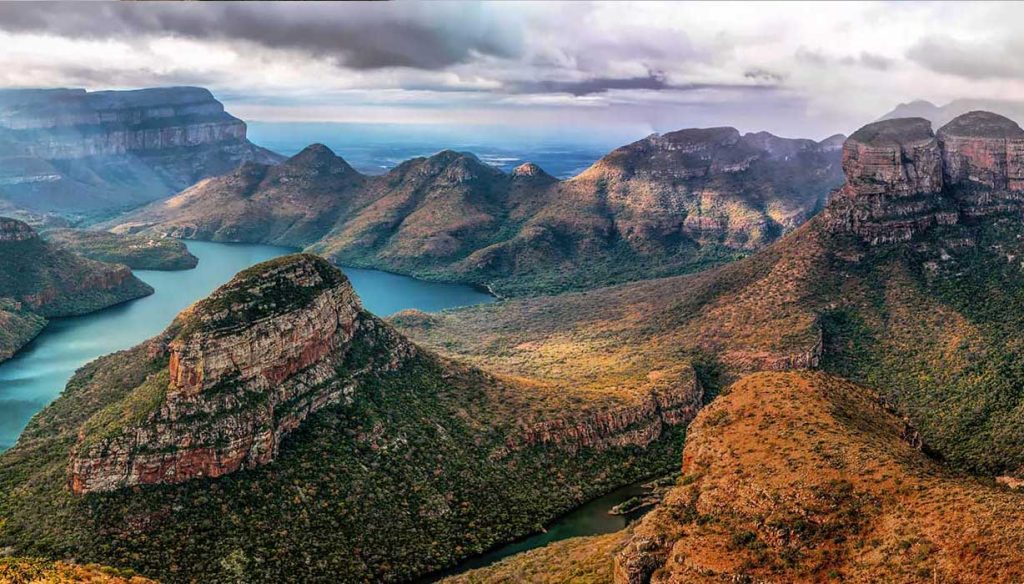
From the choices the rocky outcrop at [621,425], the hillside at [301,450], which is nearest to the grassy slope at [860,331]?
the rocky outcrop at [621,425]

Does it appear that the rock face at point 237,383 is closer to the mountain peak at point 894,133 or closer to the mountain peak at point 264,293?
the mountain peak at point 264,293

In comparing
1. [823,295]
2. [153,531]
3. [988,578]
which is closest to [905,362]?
[823,295]

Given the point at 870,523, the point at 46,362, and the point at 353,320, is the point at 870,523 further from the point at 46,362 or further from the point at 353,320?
the point at 46,362

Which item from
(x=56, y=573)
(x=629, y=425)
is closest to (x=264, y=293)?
(x=56, y=573)

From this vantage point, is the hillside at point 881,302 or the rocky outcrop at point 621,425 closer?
the rocky outcrop at point 621,425

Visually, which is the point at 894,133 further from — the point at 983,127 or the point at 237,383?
the point at 237,383

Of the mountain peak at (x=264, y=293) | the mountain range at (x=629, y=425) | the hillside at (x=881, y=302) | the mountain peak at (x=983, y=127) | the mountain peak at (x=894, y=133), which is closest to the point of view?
the mountain range at (x=629, y=425)

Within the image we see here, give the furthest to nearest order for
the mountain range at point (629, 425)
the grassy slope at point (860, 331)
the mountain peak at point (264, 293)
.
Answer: the grassy slope at point (860, 331), the mountain peak at point (264, 293), the mountain range at point (629, 425)
